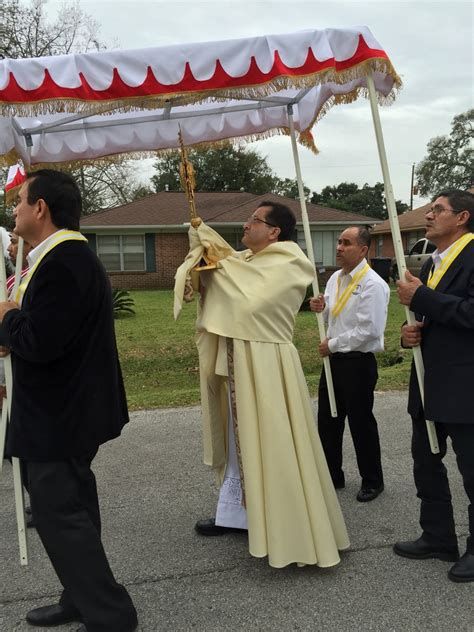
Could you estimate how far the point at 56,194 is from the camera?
2.32 m

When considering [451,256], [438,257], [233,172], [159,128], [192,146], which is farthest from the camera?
[233,172]

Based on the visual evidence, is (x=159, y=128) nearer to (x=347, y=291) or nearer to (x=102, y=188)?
(x=347, y=291)

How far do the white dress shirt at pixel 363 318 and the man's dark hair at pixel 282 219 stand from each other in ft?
3.00

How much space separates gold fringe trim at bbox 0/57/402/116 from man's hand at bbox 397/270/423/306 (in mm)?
1135

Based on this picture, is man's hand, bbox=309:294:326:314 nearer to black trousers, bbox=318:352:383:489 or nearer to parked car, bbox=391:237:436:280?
black trousers, bbox=318:352:383:489

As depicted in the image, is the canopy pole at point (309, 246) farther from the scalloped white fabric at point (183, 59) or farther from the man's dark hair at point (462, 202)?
the scalloped white fabric at point (183, 59)

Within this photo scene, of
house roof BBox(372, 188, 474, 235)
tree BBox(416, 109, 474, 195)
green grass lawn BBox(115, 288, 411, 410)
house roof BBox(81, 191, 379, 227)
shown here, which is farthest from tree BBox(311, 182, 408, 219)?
green grass lawn BBox(115, 288, 411, 410)

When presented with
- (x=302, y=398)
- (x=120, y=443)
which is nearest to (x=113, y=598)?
(x=302, y=398)

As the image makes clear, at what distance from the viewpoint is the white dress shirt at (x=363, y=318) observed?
3750 mm

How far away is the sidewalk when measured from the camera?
2562mm

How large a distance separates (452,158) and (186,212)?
2981cm

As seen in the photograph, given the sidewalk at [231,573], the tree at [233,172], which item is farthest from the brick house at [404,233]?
the sidewalk at [231,573]

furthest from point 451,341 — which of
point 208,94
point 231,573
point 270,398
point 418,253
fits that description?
point 418,253

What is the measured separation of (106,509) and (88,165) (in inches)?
104
